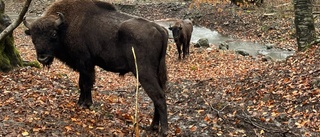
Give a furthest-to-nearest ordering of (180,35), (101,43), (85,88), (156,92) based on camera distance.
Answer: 1. (180,35)
2. (85,88)
3. (101,43)
4. (156,92)

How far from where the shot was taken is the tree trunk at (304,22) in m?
12.3

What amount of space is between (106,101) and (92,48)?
2369mm

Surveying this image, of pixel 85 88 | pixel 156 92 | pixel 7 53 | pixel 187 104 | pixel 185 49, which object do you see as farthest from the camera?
pixel 185 49

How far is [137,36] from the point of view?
6805mm

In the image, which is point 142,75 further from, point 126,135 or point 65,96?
point 65,96

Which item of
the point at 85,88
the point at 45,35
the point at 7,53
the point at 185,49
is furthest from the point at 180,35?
the point at 45,35

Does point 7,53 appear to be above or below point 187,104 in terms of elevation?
above

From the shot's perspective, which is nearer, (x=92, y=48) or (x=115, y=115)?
(x=92, y=48)

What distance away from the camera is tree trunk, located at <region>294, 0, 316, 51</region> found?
12.3m

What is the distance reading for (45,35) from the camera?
748cm

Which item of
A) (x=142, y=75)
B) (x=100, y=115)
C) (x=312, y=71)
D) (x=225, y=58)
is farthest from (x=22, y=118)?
(x=225, y=58)

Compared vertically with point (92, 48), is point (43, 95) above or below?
below

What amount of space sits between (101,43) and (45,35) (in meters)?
1.22

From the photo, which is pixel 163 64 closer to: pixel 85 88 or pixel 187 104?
pixel 85 88
